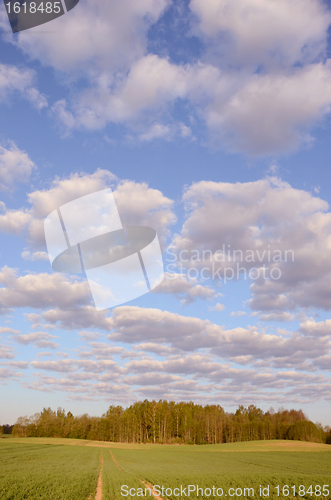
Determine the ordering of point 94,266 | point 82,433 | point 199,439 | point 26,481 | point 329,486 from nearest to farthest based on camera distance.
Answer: point 94,266
point 329,486
point 26,481
point 199,439
point 82,433

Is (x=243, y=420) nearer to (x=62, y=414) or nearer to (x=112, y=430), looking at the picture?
(x=112, y=430)

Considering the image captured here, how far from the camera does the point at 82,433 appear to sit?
13025 centimetres

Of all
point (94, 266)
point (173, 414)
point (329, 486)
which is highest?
point (94, 266)

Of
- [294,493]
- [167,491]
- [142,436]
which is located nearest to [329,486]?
[294,493]

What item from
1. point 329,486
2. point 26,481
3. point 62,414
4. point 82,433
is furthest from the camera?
point 62,414

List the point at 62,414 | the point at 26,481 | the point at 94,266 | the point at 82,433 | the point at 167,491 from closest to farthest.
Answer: the point at 94,266 → the point at 167,491 → the point at 26,481 → the point at 82,433 → the point at 62,414

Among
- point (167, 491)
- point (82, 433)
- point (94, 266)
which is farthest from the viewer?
point (82, 433)

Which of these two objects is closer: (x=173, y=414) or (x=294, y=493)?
(x=294, y=493)

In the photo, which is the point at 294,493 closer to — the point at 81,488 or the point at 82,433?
the point at 81,488

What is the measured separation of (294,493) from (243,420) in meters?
147

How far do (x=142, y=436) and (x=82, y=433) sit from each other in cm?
2476

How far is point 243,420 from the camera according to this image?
146000mm

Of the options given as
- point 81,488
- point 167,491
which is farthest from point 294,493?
point 81,488

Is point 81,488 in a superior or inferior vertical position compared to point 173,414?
superior
